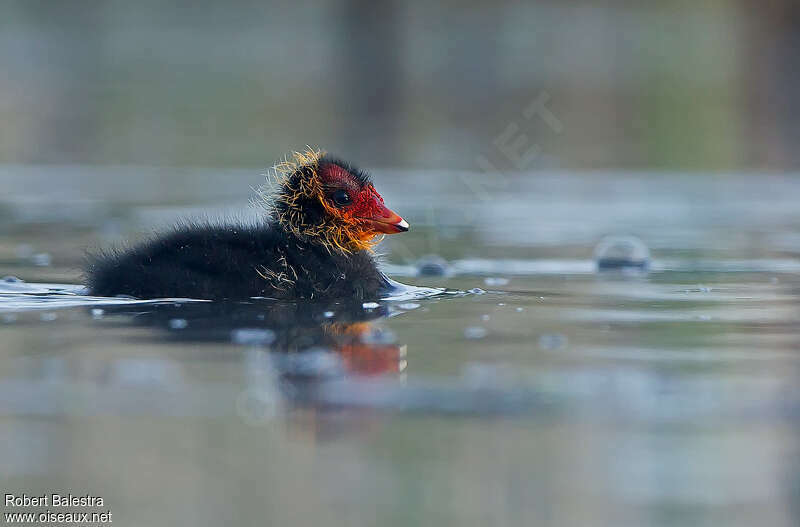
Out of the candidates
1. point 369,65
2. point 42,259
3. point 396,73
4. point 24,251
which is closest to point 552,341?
point 42,259

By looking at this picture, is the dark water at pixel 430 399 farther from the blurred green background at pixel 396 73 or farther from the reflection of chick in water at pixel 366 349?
the blurred green background at pixel 396 73

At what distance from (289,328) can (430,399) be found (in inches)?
61.8

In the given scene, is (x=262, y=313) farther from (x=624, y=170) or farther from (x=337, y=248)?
(x=624, y=170)

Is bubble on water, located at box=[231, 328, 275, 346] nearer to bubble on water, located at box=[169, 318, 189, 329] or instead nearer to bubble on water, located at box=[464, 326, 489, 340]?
bubble on water, located at box=[169, 318, 189, 329]

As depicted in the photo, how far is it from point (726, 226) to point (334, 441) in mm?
8464

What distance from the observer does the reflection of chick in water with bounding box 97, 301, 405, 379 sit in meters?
5.64

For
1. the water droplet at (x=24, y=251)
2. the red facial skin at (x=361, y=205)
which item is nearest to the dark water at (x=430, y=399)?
the water droplet at (x=24, y=251)

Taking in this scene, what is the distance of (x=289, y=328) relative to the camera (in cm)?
636

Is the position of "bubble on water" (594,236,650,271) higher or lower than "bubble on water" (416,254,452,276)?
higher

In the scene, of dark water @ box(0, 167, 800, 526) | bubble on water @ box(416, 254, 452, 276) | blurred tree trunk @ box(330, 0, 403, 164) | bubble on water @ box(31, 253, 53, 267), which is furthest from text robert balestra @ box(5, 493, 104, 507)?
blurred tree trunk @ box(330, 0, 403, 164)

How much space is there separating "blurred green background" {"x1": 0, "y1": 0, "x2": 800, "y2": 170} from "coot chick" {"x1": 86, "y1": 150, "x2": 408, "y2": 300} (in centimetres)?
Answer: 1485

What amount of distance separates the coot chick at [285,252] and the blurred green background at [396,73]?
48.7ft

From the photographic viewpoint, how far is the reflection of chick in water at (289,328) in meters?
5.64

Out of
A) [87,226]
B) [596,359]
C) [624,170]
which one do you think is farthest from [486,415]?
[624,170]
